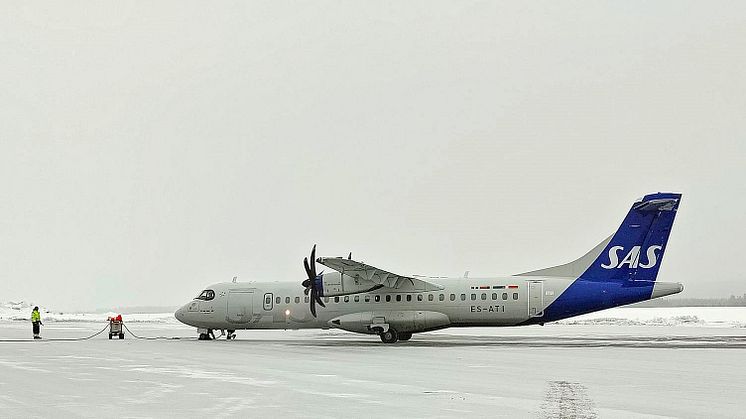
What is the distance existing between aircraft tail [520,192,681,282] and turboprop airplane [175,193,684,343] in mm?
39

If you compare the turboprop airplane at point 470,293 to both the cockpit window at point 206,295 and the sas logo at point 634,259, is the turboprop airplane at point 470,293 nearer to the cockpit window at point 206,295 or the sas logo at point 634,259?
the sas logo at point 634,259

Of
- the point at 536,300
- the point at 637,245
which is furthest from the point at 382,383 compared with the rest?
the point at 637,245

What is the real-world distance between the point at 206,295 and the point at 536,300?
657 inches

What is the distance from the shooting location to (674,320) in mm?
58406

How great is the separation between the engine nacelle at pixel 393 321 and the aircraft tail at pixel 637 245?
647 centimetres

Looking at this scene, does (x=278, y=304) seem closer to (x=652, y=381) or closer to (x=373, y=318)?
(x=373, y=318)

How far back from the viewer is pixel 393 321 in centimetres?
3294

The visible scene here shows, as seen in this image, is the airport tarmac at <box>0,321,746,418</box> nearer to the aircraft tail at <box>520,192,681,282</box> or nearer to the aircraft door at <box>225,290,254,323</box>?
the aircraft tail at <box>520,192,681,282</box>

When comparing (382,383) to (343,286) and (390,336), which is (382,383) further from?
(343,286)

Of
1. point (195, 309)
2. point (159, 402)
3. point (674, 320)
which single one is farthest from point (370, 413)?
point (674, 320)

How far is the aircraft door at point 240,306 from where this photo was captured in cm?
3653

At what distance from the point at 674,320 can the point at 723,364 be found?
41120 millimetres

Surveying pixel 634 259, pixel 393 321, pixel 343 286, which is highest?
pixel 634 259

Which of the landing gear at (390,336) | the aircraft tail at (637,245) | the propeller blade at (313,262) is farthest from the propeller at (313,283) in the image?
the aircraft tail at (637,245)
